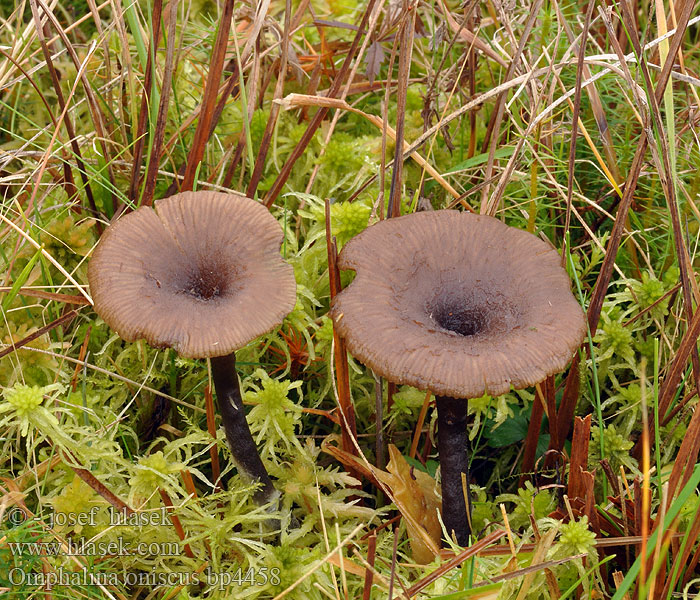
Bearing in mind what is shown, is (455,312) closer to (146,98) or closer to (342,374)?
(342,374)

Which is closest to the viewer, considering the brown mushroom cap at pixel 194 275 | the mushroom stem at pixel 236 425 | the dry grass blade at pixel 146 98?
the brown mushroom cap at pixel 194 275

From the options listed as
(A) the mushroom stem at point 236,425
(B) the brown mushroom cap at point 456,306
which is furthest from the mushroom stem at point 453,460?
(A) the mushroom stem at point 236,425

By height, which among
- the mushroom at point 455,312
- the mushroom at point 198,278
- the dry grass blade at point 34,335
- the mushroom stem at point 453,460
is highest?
the mushroom at point 198,278

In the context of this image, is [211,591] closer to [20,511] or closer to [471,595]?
[20,511]

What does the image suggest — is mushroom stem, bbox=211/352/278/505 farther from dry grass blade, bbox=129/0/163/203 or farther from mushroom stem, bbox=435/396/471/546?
dry grass blade, bbox=129/0/163/203

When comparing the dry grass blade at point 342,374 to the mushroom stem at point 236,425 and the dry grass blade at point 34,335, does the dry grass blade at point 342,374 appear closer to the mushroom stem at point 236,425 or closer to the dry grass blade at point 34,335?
the mushroom stem at point 236,425
